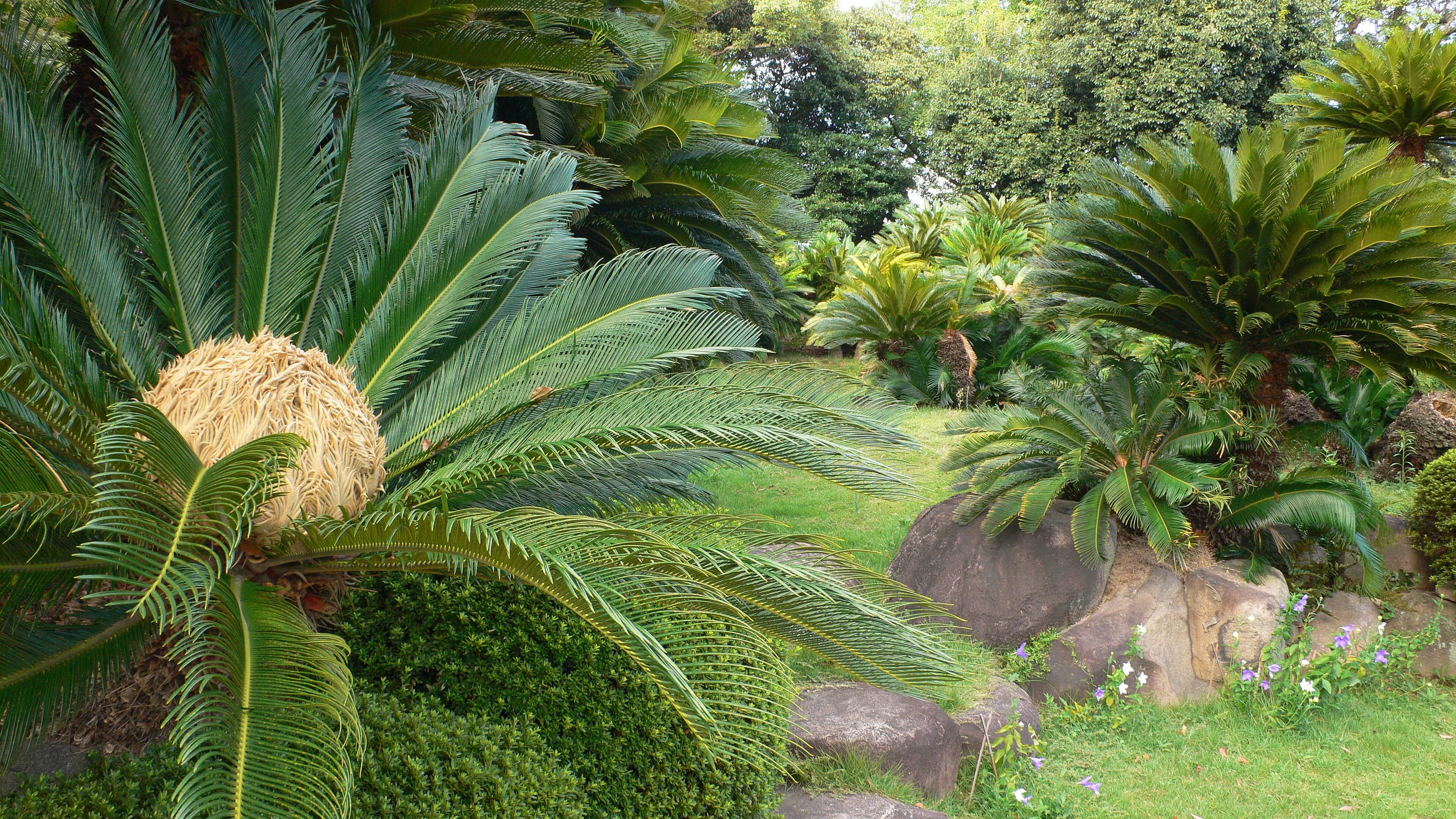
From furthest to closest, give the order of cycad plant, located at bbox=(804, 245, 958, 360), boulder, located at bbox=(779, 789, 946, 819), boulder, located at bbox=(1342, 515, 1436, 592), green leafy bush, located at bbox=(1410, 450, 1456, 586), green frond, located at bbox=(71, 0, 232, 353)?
cycad plant, located at bbox=(804, 245, 958, 360)
boulder, located at bbox=(1342, 515, 1436, 592)
green leafy bush, located at bbox=(1410, 450, 1456, 586)
boulder, located at bbox=(779, 789, 946, 819)
green frond, located at bbox=(71, 0, 232, 353)

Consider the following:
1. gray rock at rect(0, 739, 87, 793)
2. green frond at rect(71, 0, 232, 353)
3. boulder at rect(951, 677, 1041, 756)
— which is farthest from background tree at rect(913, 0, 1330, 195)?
gray rock at rect(0, 739, 87, 793)

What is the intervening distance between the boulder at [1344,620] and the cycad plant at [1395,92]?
434cm

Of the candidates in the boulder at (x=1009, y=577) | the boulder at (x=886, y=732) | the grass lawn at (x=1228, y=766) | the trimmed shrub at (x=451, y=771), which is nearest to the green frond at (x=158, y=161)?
the trimmed shrub at (x=451, y=771)

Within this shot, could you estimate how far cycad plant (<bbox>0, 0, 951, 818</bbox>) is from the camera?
84.0 inches

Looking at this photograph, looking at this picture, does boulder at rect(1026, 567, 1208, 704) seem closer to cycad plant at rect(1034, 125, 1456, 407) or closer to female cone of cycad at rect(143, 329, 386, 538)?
cycad plant at rect(1034, 125, 1456, 407)

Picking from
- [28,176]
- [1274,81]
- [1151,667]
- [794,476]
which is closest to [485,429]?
[28,176]

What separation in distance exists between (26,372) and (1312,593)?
A: 22.1ft

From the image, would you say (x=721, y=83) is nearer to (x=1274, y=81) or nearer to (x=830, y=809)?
(x=830, y=809)

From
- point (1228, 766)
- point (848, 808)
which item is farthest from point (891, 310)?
point (848, 808)

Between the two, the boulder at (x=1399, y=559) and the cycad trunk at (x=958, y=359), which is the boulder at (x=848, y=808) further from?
the cycad trunk at (x=958, y=359)

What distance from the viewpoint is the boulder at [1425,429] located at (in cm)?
811

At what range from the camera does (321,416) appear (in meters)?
2.68

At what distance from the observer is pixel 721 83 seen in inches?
288

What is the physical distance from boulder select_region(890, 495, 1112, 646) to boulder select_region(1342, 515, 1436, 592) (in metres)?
1.91
